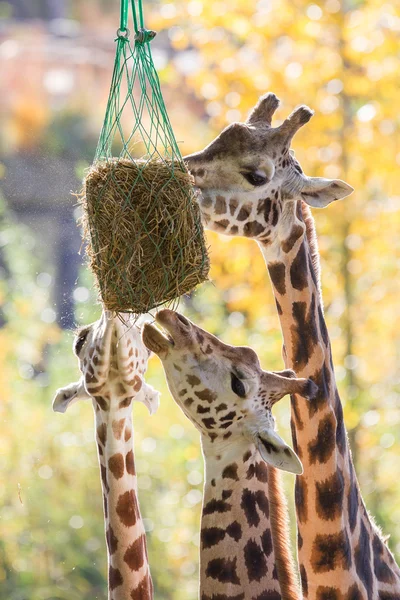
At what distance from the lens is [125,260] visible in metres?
1.83

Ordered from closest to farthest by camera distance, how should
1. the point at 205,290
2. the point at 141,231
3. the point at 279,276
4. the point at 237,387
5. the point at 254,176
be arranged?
1. the point at 141,231
2. the point at 237,387
3. the point at 254,176
4. the point at 279,276
5. the point at 205,290

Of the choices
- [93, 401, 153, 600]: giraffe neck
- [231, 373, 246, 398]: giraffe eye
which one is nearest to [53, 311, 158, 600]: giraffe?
[93, 401, 153, 600]: giraffe neck

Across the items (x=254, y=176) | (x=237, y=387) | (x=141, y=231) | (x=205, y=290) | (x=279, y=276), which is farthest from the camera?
(x=205, y=290)

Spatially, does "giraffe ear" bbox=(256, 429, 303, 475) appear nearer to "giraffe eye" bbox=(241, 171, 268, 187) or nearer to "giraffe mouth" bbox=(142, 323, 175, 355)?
"giraffe mouth" bbox=(142, 323, 175, 355)

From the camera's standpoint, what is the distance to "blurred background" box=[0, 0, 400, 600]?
3.79 meters

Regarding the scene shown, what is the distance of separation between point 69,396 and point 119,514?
308mm

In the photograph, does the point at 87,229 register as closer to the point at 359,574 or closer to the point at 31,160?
the point at 359,574

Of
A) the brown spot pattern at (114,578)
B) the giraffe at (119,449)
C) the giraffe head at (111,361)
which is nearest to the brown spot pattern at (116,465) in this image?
the giraffe at (119,449)

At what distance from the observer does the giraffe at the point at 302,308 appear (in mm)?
2094

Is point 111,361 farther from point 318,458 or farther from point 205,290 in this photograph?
point 205,290

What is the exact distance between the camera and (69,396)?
7.34 ft

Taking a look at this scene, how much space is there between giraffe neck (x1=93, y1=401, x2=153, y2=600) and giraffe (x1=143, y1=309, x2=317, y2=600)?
0.24 metres

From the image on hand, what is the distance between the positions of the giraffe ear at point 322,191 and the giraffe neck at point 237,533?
→ 1.93 feet

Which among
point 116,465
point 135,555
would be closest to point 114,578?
point 135,555
